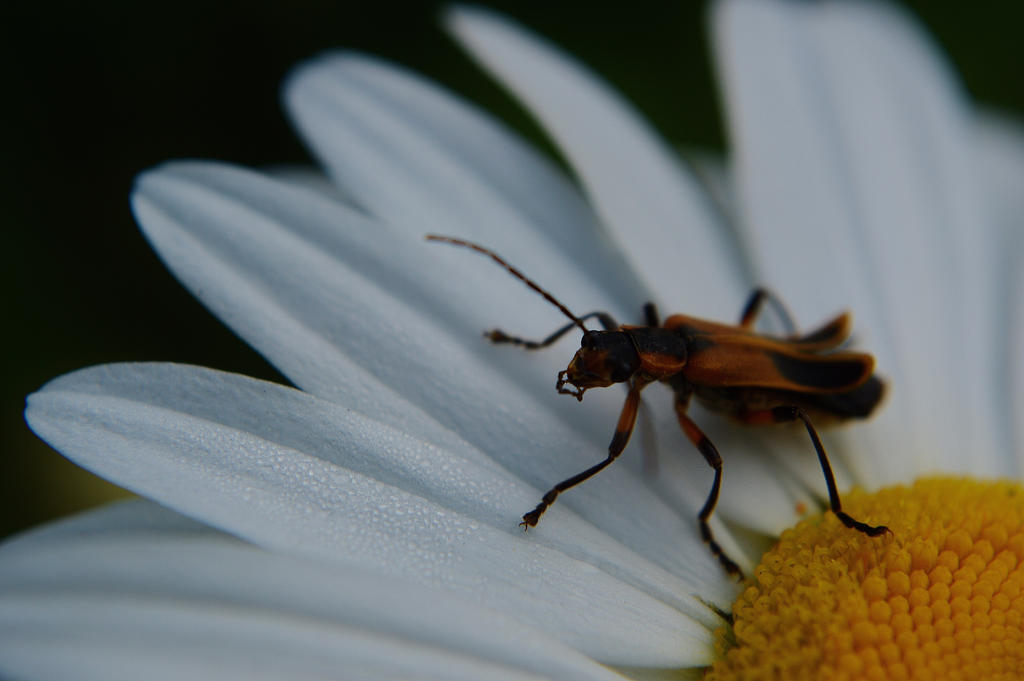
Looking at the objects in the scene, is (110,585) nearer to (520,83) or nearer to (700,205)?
(520,83)

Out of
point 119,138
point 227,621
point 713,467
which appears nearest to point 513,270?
point 713,467

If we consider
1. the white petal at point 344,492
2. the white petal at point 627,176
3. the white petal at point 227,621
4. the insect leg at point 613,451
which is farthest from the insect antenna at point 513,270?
the white petal at point 227,621

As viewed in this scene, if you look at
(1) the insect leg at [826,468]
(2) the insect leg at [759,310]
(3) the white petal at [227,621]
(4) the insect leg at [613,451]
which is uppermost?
(3) the white petal at [227,621]

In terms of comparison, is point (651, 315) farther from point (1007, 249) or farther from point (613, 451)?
point (1007, 249)

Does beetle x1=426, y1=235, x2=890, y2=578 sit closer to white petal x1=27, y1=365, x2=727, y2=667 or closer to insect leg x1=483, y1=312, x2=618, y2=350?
insect leg x1=483, y1=312, x2=618, y2=350

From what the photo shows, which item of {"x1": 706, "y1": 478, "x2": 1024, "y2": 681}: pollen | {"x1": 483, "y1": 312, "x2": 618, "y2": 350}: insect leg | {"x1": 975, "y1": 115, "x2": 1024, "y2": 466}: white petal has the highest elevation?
{"x1": 483, "y1": 312, "x2": 618, "y2": 350}: insect leg

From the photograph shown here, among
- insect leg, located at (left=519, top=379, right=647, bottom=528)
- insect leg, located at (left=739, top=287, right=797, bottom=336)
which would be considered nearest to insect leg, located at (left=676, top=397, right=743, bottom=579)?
insect leg, located at (left=519, top=379, right=647, bottom=528)

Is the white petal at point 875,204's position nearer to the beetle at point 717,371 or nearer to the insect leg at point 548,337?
the beetle at point 717,371
